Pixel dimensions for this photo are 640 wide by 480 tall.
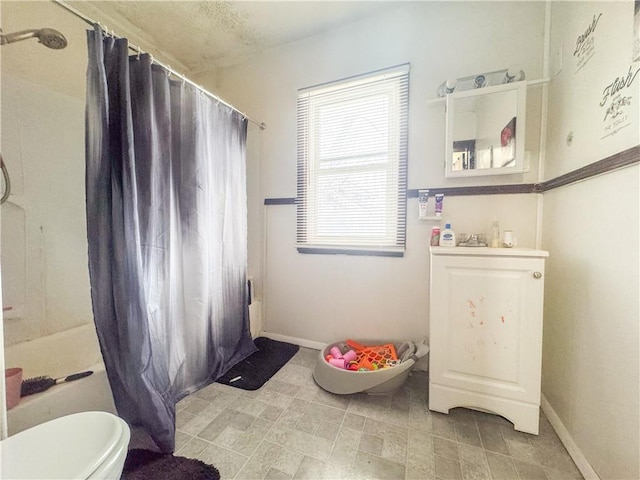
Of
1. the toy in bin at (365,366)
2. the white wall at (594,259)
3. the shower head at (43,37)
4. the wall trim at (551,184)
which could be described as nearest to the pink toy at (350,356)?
the toy in bin at (365,366)

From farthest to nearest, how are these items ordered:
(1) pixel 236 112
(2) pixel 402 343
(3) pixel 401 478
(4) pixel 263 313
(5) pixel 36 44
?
(4) pixel 263 313 → (1) pixel 236 112 → (2) pixel 402 343 → (5) pixel 36 44 → (3) pixel 401 478

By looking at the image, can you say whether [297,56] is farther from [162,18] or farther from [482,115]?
[482,115]

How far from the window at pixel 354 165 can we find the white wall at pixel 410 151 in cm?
8

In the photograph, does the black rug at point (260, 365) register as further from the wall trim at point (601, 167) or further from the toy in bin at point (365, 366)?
the wall trim at point (601, 167)

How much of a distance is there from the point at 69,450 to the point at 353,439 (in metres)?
1.00

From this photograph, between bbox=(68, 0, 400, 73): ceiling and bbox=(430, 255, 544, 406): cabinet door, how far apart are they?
1748mm

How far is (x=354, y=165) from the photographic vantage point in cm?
174

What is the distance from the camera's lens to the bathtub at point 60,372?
0.92 meters

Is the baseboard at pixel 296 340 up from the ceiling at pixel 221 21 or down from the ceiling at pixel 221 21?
down

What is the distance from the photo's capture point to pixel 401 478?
89 centimetres

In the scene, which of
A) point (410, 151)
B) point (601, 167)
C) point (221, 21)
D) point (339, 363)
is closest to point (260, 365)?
point (339, 363)

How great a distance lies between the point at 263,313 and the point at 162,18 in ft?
7.62

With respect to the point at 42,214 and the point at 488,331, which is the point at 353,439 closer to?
the point at 488,331

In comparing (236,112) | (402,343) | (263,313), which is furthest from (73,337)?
(402,343)
